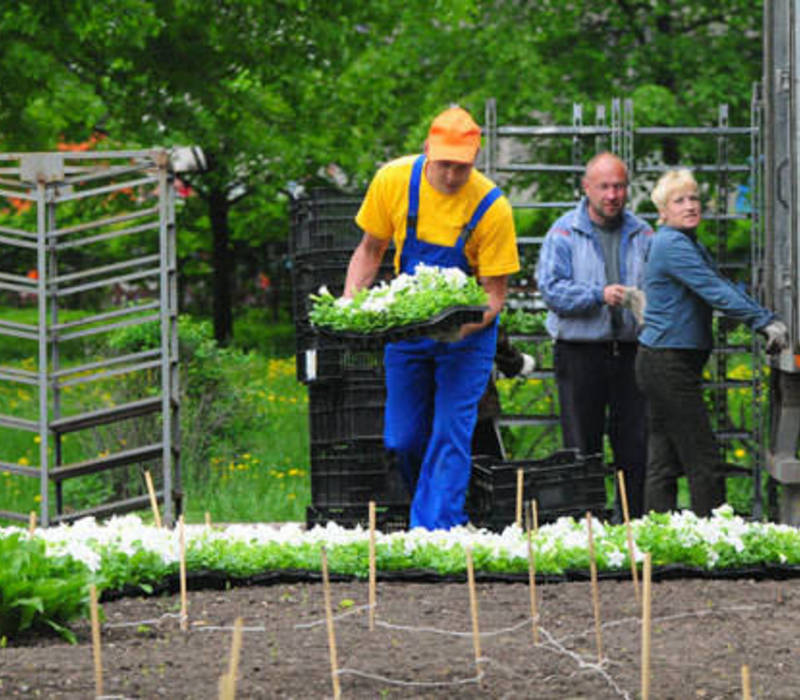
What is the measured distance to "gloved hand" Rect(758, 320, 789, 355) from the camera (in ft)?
25.1

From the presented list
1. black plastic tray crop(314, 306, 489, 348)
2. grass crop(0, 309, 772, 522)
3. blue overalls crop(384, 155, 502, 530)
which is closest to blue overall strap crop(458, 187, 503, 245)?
blue overalls crop(384, 155, 502, 530)

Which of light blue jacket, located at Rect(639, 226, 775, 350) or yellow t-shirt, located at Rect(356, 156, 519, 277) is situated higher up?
yellow t-shirt, located at Rect(356, 156, 519, 277)

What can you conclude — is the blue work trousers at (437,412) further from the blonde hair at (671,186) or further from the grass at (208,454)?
the grass at (208,454)

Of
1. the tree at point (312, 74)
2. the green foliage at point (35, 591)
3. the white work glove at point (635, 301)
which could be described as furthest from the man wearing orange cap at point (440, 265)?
the tree at point (312, 74)

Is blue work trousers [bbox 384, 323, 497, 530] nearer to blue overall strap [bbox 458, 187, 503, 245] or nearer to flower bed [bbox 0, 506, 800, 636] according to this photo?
blue overall strap [bbox 458, 187, 503, 245]

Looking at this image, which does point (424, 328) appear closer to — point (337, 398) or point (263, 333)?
point (337, 398)

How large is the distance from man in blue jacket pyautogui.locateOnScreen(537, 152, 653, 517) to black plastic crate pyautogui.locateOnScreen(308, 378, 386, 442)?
35.7 inches

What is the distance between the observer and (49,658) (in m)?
4.66

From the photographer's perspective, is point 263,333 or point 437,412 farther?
point 263,333

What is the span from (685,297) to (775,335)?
43 centimetres

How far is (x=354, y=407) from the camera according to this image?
8.61m

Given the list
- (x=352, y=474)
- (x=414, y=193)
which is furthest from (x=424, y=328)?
(x=352, y=474)

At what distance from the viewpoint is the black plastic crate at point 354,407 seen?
8594mm

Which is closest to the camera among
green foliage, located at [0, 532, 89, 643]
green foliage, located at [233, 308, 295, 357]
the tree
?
green foliage, located at [0, 532, 89, 643]
